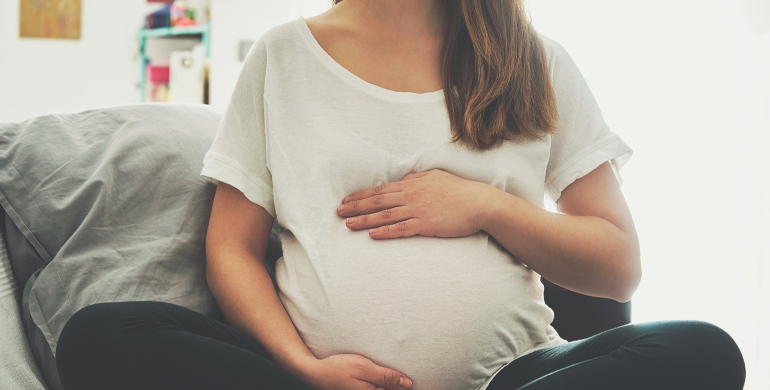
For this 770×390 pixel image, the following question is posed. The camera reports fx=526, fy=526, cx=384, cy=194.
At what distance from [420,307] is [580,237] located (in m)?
0.24

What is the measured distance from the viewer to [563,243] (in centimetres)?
69

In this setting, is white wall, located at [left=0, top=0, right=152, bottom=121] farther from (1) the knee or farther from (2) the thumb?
(1) the knee

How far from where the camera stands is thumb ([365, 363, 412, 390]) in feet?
1.93

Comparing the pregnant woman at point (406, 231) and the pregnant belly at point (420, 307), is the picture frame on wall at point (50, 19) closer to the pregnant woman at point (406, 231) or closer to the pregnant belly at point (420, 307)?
the pregnant woman at point (406, 231)

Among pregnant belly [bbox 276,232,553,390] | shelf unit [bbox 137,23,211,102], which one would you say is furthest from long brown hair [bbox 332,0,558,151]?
shelf unit [bbox 137,23,211,102]

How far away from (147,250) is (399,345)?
15.5 inches

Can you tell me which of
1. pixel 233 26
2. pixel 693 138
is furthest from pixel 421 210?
pixel 233 26

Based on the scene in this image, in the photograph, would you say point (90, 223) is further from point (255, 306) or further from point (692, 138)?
point (692, 138)

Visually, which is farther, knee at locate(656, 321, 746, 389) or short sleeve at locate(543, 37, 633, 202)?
short sleeve at locate(543, 37, 633, 202)

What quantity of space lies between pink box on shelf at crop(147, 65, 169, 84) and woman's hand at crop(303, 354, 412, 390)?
3010 mm

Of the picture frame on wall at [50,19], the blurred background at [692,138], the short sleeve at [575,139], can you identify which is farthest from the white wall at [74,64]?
the short sleeve at [575,139]

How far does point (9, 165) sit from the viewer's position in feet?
2.49

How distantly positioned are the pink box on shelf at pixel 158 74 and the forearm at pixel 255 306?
279 centimetres

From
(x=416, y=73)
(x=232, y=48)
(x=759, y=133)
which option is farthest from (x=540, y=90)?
(x=232, y=48)
